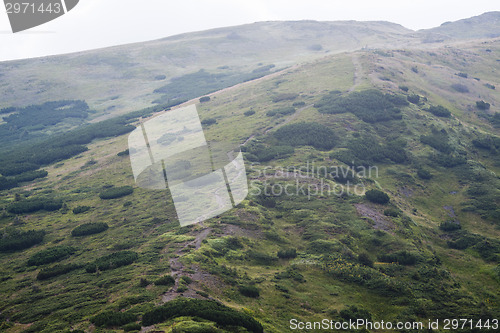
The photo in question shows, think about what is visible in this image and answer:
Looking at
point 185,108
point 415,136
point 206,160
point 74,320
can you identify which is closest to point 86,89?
point 185,108

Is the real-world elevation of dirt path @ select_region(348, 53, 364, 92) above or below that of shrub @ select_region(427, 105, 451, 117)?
above

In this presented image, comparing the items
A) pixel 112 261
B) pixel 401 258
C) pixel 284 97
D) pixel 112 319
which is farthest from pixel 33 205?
pixel 284 97

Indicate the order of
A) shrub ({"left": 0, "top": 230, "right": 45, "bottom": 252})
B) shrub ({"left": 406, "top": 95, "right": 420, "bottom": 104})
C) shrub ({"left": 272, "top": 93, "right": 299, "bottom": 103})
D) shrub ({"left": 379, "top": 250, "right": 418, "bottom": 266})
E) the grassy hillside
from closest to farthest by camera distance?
the grassy hillside → shrub ({"left": 379, "top": 250, "right": 418, "bottom": 266}) → shrub ({"left": 0, "top": 230, "right": 45, "bottom": 252}) → shrub ({"left": 406, "top": 95, "right": 420, "bottom": 104}) → shrub ({"left": 272, "top": 93, "right": 299, "bottom": 103})

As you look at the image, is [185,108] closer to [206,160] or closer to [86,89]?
[206,160]

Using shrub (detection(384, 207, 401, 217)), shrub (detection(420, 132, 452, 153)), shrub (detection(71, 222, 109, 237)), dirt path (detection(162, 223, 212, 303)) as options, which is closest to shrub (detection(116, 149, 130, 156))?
shrub (detection(71, 222, 109, 237))

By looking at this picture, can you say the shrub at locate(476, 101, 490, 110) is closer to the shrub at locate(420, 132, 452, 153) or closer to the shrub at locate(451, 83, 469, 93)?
the shrub at locate(451, 83, 469, 93)

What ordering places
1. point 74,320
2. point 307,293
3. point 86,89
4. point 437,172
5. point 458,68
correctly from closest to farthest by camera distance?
point 74,320 → point 307,293 → point 437,172 → point 458,68 → point 86,89
